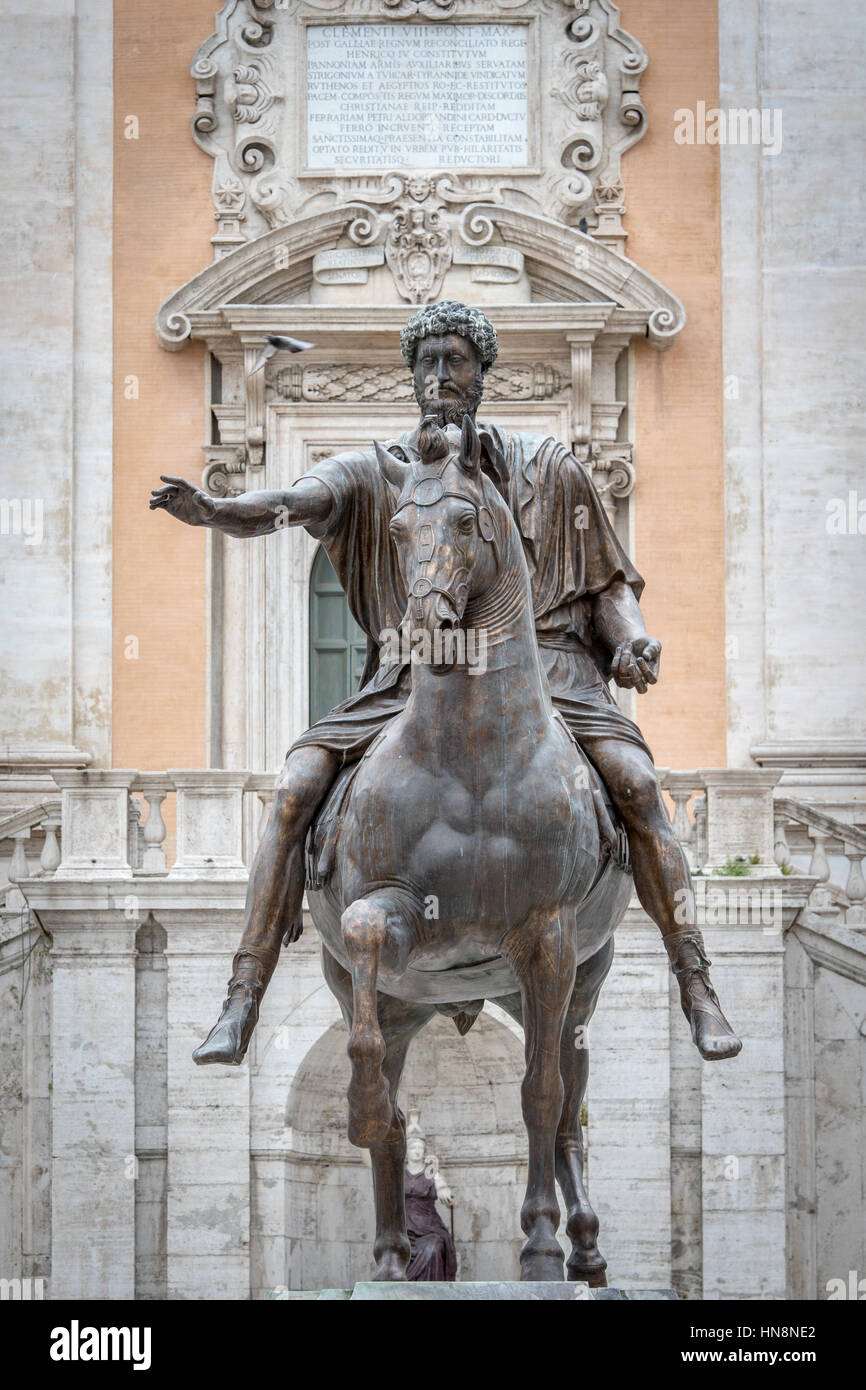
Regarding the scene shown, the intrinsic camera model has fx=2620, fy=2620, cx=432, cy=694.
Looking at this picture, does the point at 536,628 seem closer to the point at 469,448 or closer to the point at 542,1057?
the point at 469,448

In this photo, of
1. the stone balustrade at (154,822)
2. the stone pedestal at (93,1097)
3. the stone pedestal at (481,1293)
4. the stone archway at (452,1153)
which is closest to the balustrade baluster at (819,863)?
the stone archway at (452,1153)

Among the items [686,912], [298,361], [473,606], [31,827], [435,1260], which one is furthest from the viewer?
[298,361]

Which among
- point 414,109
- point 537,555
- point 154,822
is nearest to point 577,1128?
point 537,555

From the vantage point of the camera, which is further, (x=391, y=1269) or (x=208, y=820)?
(x=208, y=820)

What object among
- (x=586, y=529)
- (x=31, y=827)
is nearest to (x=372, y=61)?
(x=31, y=827)

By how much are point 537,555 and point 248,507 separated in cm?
110

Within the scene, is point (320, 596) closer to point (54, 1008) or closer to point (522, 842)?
point (54, 1008)

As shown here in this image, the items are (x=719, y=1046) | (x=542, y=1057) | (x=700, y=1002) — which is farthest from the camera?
(x=700, y=1002)

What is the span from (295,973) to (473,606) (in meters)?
8.56

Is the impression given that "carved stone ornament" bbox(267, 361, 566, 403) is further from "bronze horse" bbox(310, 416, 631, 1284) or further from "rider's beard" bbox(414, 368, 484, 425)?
"bronze horse" bbox(310, 416, 631, 1284)

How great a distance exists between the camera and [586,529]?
28.8ft

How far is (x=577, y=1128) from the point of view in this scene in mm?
8750

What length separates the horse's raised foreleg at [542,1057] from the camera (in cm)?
782

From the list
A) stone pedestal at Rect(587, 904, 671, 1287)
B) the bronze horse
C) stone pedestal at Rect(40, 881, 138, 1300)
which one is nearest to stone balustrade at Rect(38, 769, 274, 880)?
stone pedestal at Rect(40, 881, 138, 1300)
